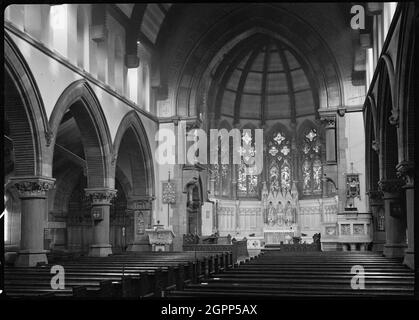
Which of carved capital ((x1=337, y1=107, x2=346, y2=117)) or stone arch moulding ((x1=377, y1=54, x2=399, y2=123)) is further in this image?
carved capital ((x1=337, y1=107, x2=346, y2=117))

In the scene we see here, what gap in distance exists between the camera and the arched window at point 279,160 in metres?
39.1

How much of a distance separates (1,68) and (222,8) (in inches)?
992

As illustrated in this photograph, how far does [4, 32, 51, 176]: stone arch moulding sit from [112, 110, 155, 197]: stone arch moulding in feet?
19.8

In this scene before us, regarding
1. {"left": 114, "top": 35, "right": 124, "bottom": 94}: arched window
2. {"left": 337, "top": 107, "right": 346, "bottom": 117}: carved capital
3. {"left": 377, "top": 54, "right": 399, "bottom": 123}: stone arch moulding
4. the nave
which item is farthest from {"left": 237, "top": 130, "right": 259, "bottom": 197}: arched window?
the nave

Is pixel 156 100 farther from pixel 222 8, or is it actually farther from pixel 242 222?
pixel 242 222

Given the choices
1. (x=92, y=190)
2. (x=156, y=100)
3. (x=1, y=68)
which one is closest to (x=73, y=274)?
(x=1, y=68)

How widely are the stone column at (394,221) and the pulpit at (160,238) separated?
10.3 m

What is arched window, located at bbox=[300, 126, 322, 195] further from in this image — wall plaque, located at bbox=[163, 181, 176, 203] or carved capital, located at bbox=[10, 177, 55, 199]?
carved capital, located at bbox=[10, 177, 55, 199]

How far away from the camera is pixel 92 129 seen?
69.2ft

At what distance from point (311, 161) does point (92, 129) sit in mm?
21050

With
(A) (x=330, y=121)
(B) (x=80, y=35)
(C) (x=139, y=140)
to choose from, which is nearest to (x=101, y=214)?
(C) (x=139, y=140)

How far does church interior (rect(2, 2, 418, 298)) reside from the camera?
13.7 metres

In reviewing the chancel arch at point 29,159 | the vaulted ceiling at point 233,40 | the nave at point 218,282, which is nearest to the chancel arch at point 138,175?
the vaulted ceiling at point 233,40

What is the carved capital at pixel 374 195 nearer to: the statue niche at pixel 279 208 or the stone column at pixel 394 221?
the stone column at pixel 394 221
